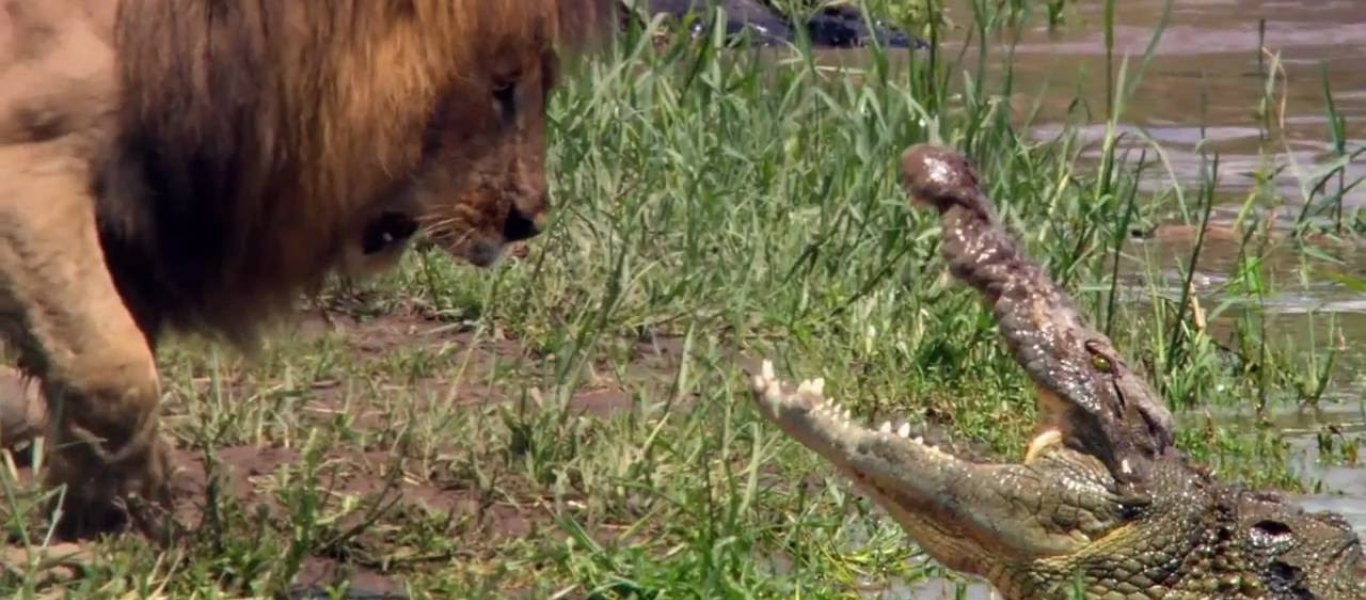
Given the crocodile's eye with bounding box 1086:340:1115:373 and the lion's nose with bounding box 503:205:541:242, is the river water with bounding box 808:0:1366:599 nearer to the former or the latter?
the crocodile's eye with bounding box 1086:340:1115:373

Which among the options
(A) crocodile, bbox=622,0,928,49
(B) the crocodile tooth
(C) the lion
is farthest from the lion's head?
(A) crocodile, bbox=622,0,928,49

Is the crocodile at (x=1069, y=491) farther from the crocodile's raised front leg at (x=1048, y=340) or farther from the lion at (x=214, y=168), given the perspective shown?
the lion at (x=214, y=168)

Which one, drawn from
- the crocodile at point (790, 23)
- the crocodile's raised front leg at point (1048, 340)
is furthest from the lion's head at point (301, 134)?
the crocodile at point (790, 23)

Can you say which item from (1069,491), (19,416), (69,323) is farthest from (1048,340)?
(19,416)

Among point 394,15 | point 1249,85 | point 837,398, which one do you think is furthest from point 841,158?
point 1249,85

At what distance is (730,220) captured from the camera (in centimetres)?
637

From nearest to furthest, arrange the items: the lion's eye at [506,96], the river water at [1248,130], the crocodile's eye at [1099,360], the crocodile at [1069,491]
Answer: the crocodile at [1069,491]
the crocodile's eye at [1099,360]
the lion's eye at [506,96]
the river water at [1248,130]

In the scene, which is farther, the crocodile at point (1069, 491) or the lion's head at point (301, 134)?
the lion's head at point (301, 134)

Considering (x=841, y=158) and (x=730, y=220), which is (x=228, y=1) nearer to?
(x=730, y=220)

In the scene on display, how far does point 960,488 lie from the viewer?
165 inches

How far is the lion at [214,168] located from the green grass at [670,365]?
231 mm

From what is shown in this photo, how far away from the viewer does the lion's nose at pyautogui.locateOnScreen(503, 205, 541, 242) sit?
15.9 feet

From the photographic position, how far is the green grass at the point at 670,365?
435 centimetres

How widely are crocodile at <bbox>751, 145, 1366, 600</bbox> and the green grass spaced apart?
0.92ft
